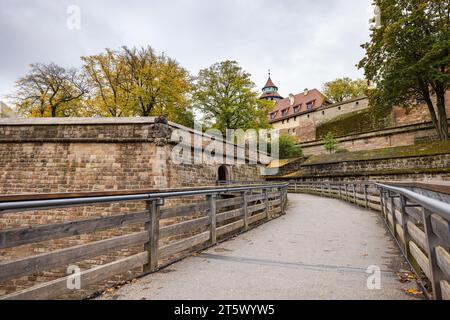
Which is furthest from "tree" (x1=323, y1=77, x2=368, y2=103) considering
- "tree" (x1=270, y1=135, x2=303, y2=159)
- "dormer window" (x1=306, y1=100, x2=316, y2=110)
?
"tree" (x1=270, y1=135, x2=303, y2=159)

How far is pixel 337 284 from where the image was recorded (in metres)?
2.81

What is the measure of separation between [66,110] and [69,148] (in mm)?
15254

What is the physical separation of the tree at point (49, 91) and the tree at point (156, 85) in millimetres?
5170

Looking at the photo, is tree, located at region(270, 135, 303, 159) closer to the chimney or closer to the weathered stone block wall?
the weathered stone block wall

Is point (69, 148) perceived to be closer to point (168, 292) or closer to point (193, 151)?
point (193, 151)

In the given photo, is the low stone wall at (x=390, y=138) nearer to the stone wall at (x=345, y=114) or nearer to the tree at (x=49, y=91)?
the stone wall at (x=345, y=114)

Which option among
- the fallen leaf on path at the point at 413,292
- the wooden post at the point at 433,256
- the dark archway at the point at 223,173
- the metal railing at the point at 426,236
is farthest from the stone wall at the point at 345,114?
the wooden post at the point at 433,256

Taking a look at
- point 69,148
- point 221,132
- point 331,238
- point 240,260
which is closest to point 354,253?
point 331,238

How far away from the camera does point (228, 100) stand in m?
24.2

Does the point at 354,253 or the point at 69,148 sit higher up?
the point at 69,148

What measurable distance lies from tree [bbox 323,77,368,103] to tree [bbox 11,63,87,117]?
41.8 metres

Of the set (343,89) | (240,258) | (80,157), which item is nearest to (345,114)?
(343,89)

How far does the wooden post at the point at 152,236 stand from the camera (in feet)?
11.3
